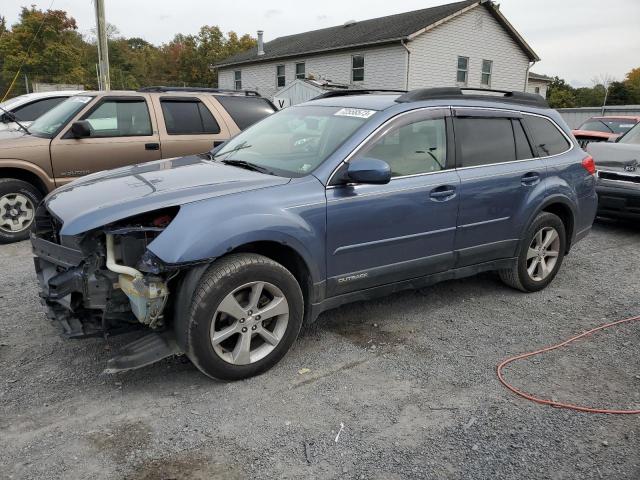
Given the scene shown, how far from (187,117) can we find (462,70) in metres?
21.3

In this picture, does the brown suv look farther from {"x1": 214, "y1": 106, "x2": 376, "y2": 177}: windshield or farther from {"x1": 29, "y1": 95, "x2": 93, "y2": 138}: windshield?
{"x1": 214, "y1": 106, "x2": 376, "y2": 177}: windshield

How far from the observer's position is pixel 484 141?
441cm

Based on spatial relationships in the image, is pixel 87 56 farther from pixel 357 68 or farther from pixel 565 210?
pixel 565 210

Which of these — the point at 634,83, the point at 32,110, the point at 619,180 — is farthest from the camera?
the point at 634,83

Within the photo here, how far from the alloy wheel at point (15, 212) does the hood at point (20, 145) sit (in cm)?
46

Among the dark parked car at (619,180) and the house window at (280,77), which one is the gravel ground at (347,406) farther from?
the house window at (280,77)

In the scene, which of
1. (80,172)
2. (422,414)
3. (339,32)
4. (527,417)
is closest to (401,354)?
(422,414)

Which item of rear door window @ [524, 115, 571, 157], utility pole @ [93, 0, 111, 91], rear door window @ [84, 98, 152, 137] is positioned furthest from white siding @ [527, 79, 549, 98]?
rear door window @ [84, 98, 152, 137]

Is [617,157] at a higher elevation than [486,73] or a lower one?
lower

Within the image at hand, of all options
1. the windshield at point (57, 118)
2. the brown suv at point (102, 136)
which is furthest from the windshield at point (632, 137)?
the windshield at point (57, 118)

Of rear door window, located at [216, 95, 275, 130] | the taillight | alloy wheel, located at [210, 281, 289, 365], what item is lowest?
alloy wheel, located at [210, 281, 289, 365]

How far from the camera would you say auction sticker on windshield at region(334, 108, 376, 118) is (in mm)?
3912

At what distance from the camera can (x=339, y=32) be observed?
28.9 meters

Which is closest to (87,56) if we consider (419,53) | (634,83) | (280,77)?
(280,77)
